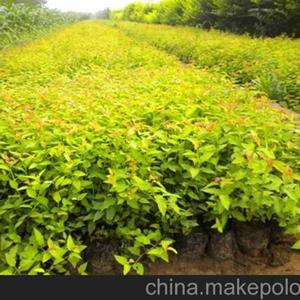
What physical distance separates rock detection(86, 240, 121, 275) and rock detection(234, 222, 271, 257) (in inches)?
30.4

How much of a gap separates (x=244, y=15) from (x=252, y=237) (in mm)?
11465

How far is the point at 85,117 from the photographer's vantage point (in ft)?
11.8

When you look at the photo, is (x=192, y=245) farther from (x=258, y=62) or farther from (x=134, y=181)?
(x=258, y=62)

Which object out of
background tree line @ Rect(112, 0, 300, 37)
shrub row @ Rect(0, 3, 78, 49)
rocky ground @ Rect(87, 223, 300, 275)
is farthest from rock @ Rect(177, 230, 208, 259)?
shrub row @ Rect(0, 3, 78, 49)

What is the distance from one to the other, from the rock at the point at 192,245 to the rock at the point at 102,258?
1.32 ft

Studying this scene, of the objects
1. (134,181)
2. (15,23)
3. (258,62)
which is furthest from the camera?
(15,23)

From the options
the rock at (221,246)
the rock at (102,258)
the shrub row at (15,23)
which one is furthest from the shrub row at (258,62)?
the shrub row at (15,23)

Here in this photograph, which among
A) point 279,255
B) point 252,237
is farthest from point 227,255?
point 279,255

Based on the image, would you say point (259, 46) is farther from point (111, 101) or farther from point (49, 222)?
point (49, 222)

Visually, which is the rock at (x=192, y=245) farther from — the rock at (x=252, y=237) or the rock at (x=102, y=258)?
the rock at (x=102, y=258)

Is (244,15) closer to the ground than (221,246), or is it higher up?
higher up

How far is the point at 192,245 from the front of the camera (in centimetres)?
296

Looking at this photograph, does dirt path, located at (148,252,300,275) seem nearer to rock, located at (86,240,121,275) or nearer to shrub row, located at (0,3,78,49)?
rock, located at (86,240,121,275)

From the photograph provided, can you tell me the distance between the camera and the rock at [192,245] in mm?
2955
